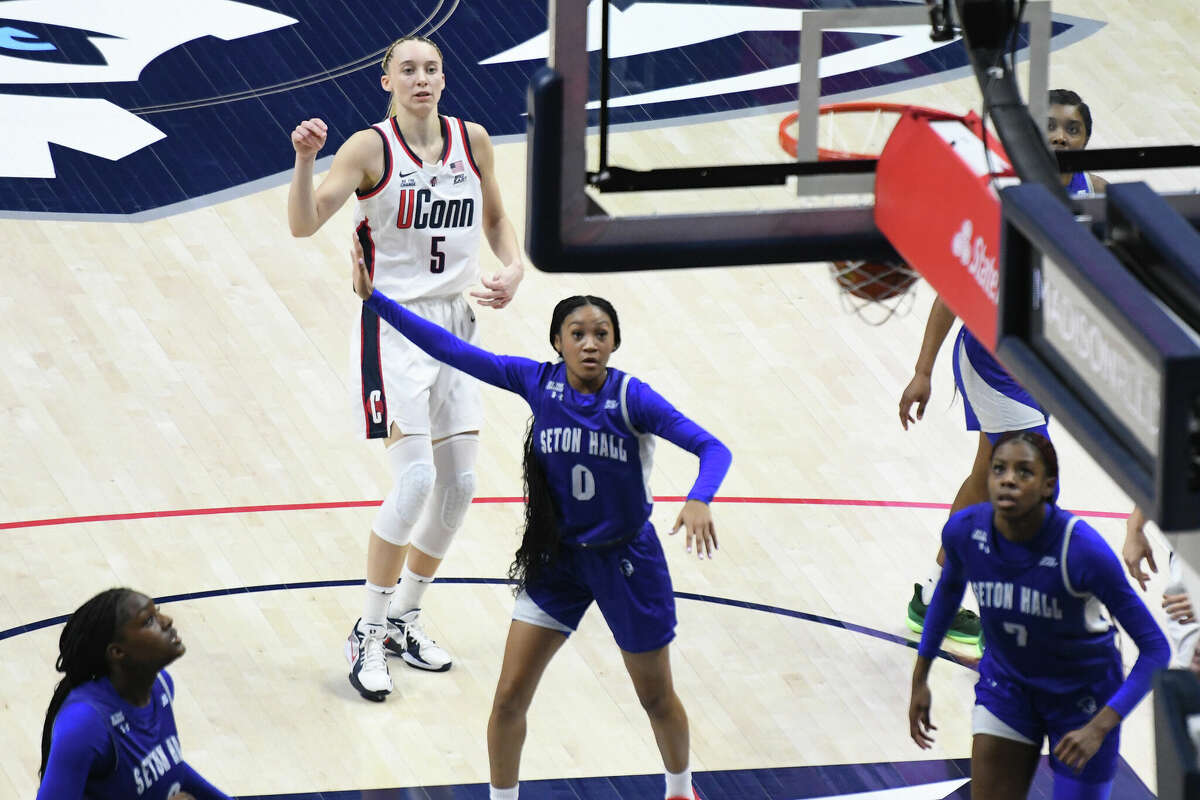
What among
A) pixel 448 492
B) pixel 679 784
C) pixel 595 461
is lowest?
pixel 679 784

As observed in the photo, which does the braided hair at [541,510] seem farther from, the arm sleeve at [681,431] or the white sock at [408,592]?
the white sock at [408,592]

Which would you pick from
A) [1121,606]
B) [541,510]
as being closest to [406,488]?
[541,510]

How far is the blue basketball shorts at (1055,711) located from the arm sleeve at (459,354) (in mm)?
1598

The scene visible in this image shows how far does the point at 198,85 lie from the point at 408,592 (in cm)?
511

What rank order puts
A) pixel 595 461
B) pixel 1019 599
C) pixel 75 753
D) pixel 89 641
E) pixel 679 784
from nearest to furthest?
pixel 75 753, pixel 89 641, pixel 1019 599, pixel 595 461, pixel 679 784

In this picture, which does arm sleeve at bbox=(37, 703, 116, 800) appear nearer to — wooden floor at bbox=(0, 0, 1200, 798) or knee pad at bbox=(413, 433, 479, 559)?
wooden floor at bbox=(0, 0, 1200, 798)

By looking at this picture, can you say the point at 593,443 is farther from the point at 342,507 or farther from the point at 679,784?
the point at 342,507

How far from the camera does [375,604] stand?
6652mm

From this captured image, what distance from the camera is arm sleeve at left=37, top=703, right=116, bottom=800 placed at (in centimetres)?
426

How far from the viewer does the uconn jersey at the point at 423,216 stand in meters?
6.61

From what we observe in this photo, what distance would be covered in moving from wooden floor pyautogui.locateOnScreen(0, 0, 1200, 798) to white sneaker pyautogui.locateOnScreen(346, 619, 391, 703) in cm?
8

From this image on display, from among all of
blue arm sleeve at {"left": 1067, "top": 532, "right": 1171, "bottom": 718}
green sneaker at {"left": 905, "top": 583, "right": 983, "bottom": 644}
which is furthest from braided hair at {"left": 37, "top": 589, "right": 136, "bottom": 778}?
green sneaker at {"left": 905, "top": 583, "right": 983, "bottom": 644}

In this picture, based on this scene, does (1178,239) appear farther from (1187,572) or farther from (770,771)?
(770,771)

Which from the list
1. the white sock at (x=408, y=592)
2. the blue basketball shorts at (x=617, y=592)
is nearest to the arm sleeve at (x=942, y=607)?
the blue basketball shorts at (x=617, y=592)
